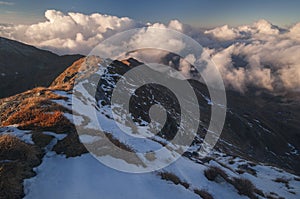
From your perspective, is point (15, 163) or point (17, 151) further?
point (17, 151)

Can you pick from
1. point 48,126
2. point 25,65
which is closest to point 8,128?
point 48,126

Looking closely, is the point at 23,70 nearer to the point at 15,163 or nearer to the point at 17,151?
the point at 17,151

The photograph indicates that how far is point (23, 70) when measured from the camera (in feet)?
516

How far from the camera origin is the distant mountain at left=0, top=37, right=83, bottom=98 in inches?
4247

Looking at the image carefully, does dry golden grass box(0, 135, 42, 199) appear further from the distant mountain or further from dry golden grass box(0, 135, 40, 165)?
the distant mountain

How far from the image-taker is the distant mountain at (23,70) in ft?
354

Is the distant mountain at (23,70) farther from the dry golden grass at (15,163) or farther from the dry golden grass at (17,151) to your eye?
the dry golden grass at (15,163)

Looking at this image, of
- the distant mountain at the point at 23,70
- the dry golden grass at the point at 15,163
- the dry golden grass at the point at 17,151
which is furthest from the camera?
the distant mountain at the point at 23,70

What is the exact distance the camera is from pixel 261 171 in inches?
1337

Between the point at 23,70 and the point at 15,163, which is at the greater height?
the point at 23,70

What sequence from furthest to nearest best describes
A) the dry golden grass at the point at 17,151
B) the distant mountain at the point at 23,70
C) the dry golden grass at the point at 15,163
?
1. the distant mountain at the point at 23,70
2. the dry golden grass at the point at 17,151
3. the dry golden grass at the point at 15,163

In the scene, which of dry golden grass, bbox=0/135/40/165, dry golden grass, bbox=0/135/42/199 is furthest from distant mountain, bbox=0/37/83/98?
dry golden grass, bbox=0/135/42/199

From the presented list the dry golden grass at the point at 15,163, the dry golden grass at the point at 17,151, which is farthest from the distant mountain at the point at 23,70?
the dry golden grass at the point at 15,163

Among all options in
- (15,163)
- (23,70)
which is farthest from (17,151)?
(23,70)
